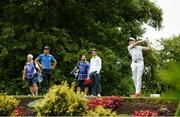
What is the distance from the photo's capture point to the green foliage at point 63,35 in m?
30.1

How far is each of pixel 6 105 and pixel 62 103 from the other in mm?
3733

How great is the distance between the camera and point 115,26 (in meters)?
36.0

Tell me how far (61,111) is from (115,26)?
25986 millimetres

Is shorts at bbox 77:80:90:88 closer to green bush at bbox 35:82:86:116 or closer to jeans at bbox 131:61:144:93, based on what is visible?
jeans at bbox 131:61:144:93

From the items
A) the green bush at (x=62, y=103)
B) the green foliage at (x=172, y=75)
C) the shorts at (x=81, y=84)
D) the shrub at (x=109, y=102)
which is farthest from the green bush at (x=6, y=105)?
the green foliage at (x=172, y=75)

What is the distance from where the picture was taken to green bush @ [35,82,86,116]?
390 inches

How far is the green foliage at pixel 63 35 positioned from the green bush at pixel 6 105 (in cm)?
1489

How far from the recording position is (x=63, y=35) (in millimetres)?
30672

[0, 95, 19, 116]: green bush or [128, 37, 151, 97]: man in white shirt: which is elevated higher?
[128, 37, 151, 97]: man in white shirt

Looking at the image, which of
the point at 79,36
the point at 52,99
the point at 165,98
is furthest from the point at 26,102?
the point at 79,36

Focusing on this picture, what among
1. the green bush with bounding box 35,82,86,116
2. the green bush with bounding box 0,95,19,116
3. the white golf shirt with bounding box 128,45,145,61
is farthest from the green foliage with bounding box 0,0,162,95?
the green bush with bounding box 35,82,86,116

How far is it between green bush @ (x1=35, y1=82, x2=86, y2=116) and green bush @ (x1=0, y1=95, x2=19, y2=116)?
3462 millimetres

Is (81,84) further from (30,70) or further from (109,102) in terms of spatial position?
(109,102)

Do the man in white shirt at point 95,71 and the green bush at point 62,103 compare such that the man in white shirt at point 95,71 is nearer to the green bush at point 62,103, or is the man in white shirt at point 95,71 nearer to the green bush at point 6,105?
the green bush at point 6,105
